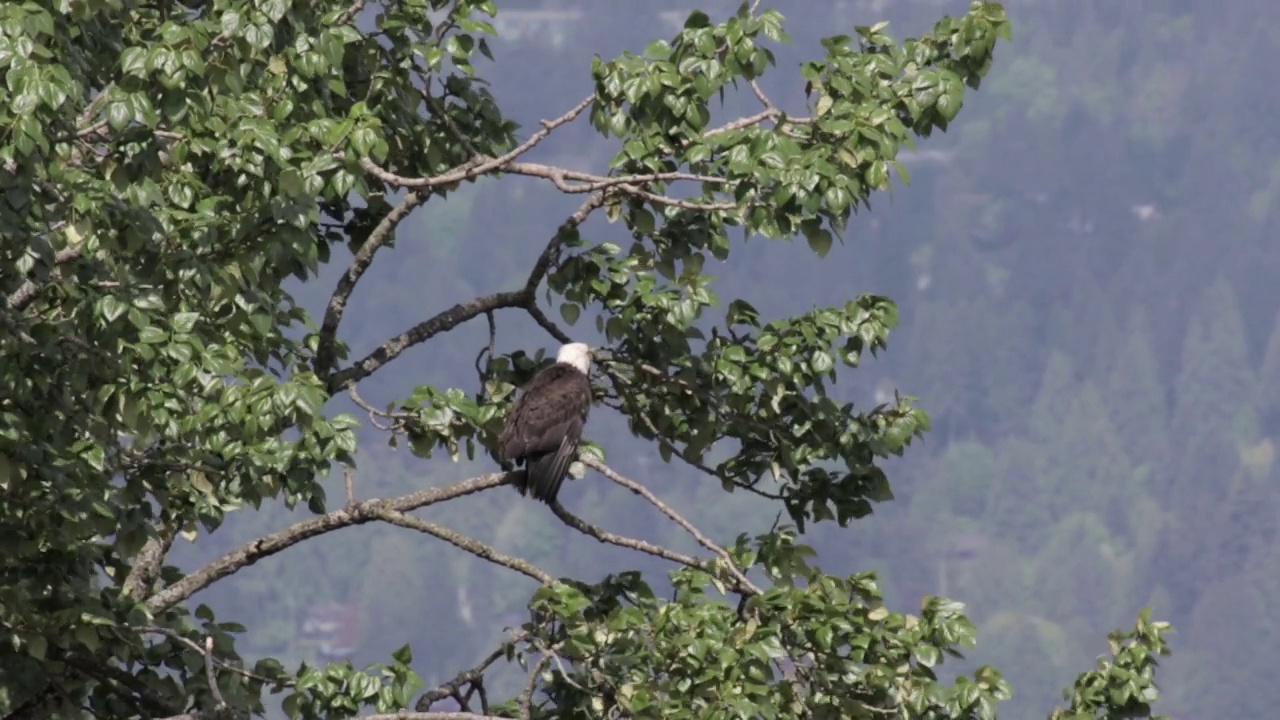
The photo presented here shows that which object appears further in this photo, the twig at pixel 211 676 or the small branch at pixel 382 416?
the small branch at pixel 382 416

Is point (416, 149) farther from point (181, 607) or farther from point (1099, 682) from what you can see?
point (1099, 682)

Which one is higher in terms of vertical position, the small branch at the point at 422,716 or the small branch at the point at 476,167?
the small branch at the point at 476,167

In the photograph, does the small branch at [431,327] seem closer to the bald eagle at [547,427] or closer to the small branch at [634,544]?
the bald eagle at [547,427]

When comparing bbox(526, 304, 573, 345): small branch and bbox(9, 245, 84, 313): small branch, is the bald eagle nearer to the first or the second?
bbox(526, 304, 573, 345): small branch

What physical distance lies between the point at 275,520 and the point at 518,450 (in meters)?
181

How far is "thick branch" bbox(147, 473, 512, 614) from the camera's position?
14453mm

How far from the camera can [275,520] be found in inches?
7633

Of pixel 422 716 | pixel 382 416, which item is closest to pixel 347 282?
pixel 382 416

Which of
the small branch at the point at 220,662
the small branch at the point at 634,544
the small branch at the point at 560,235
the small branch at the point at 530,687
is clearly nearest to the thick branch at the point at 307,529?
the small branch at the point at 634,544

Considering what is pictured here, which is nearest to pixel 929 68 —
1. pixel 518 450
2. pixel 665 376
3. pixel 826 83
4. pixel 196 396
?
pixel 826 83

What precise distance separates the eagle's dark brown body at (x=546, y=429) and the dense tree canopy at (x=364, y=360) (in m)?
0.24

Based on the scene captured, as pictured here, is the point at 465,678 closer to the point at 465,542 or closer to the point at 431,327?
the point at 465,542

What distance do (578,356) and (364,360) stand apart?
59.2 inches

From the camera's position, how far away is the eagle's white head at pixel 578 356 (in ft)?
52.1
